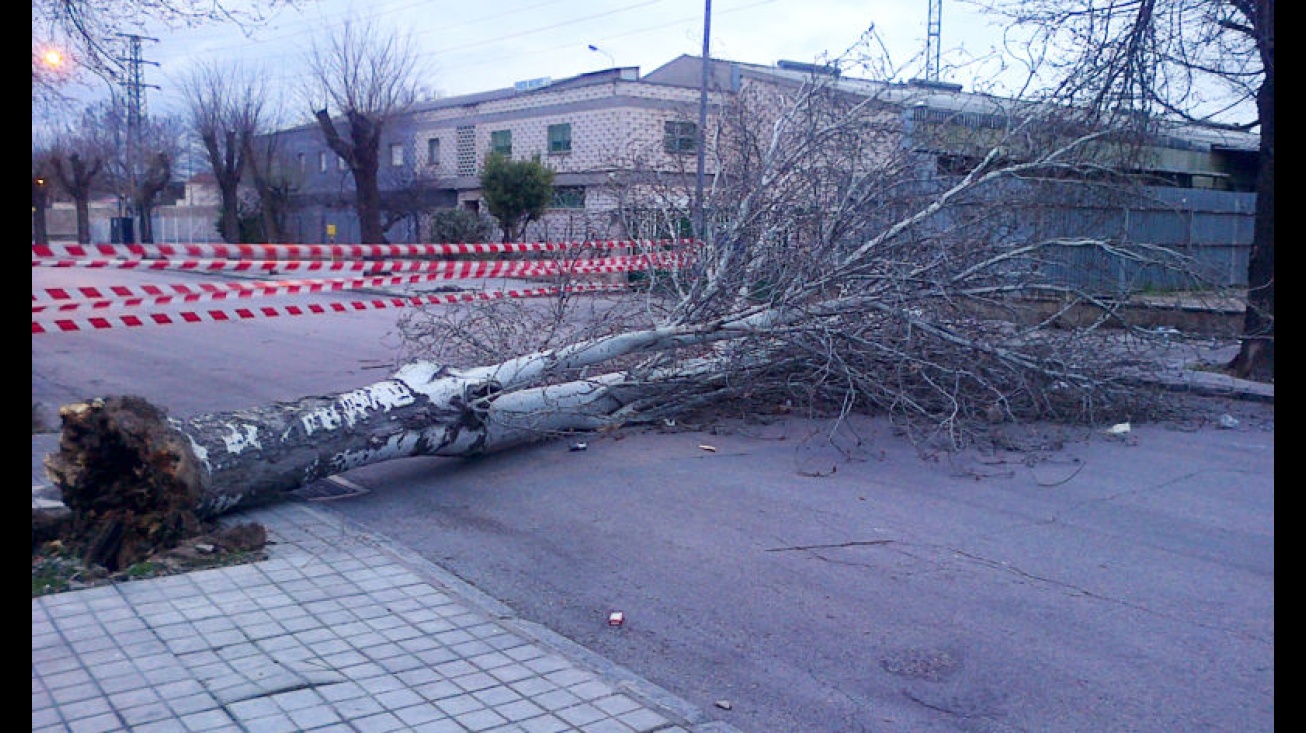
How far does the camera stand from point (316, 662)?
4.86 m

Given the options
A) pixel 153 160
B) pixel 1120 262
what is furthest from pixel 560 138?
pixel 1120 262

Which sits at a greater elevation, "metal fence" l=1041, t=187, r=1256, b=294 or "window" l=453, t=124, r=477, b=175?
"window" l=453, t=124, r=477, b=175

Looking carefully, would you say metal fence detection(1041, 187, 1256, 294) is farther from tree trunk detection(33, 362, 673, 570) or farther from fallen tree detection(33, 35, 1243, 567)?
tree trunk detection(33, 362, 673, 570)

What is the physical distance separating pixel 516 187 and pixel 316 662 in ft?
104

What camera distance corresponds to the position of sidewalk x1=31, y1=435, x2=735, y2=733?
4328 millimetres

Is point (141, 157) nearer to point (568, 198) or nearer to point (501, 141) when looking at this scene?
point (501, 141)

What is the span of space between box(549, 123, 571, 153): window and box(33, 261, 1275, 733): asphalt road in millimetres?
28922

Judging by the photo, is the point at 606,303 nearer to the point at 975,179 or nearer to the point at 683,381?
the point at 683,381

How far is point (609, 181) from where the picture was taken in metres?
12.3

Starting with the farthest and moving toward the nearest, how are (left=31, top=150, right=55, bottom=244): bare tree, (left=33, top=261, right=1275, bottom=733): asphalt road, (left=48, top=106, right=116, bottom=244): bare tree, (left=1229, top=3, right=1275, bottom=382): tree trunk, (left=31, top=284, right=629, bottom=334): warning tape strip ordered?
(left=48, top=106, right=116, bottom=244): bare tree, (left=31, top=150, right=55, bottom=244): bare tree, (left=1229, top=3, right=1275, bottom=382): tree trunk, (left=31, top=284, right=629, bottom=334): warning tape strip, (left=33, top=261, right=1275, bottom=733): asphalt road

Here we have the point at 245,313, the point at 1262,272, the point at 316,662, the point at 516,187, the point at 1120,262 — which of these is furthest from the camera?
the point at 516,187

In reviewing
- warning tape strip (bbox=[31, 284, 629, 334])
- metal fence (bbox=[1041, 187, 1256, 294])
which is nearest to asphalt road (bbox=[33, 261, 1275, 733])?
metal fence (bbox=[1041, 187, 1256, 294])
